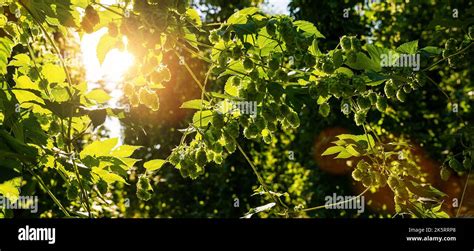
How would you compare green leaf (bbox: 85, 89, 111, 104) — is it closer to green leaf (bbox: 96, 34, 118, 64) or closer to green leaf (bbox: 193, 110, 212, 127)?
green leaf (bbox: 96, 34, 118, 64)

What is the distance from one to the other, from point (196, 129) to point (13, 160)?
0.58 m

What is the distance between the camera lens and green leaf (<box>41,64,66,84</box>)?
2266 mm

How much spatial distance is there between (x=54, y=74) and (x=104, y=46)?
324mm

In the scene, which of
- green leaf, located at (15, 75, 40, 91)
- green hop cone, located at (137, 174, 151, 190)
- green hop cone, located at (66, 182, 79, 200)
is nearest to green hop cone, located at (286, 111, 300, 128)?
green hop cone, located at (137, 174, 151, 190)

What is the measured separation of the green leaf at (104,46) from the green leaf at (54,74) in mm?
251

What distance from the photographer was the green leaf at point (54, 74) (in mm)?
2266

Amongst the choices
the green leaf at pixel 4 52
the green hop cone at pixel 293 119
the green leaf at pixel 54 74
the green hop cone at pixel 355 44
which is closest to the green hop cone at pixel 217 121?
the green hop cone at pixel 293 119

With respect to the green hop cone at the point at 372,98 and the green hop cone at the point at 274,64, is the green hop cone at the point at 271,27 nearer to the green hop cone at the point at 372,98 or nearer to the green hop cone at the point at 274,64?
the green hop cone at the point at 274,64

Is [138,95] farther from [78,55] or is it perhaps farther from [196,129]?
[78,55]

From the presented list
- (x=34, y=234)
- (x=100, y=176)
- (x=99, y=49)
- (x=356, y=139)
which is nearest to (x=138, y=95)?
(x=99, y=49)

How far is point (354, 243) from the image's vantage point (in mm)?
1640

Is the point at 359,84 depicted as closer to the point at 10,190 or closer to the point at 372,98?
the point at 372,98

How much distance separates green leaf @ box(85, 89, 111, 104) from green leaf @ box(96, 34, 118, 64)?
0.15 metres

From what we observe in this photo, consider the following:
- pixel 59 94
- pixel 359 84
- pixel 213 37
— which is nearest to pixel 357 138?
pixel 359 84
